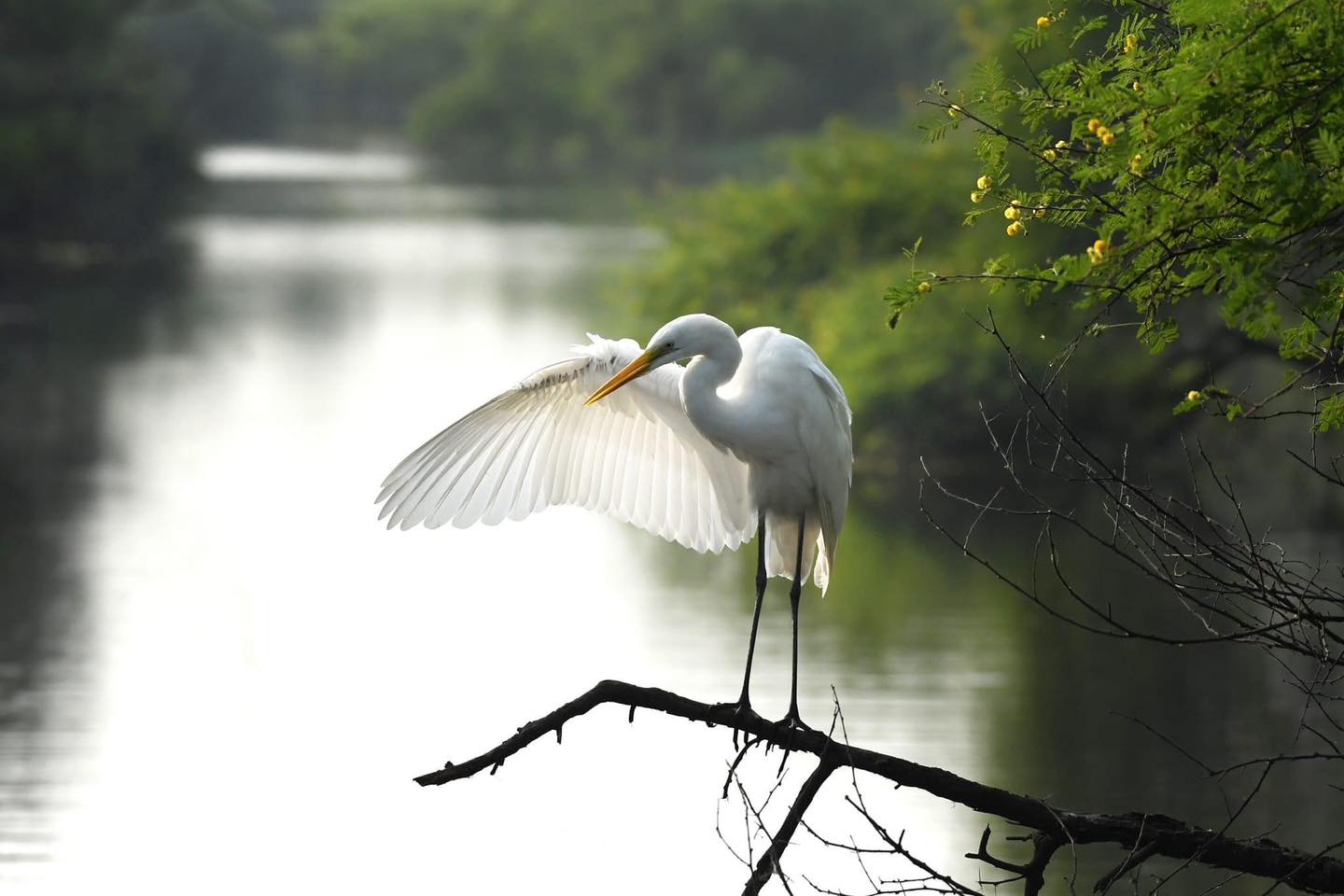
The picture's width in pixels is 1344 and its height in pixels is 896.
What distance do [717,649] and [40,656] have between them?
3.54 m

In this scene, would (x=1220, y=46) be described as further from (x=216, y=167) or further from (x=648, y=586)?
(x=216, y=167)

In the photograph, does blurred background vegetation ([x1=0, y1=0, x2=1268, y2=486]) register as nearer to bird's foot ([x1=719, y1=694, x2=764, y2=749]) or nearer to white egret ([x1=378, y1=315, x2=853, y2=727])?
white egret ([x1=378, y1=315, x2=853, y2=727])

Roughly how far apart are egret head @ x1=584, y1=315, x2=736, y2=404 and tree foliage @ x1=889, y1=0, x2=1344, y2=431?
0.88 metres

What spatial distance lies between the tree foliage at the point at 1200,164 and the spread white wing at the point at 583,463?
Answer: 4.81 feet

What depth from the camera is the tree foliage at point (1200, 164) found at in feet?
10.5

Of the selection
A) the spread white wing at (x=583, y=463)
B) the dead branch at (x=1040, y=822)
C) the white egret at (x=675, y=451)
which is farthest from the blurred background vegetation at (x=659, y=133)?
the dead branch at (x=1040, y=822)

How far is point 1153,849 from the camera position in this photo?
3682mm

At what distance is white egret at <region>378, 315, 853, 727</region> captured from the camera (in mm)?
4875

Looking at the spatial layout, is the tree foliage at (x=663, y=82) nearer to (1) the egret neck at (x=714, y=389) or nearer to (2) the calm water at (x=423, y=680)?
(2) the calm water at (x=423, y=680)

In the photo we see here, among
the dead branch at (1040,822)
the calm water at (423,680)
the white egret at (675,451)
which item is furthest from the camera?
the calm water at (423,680)

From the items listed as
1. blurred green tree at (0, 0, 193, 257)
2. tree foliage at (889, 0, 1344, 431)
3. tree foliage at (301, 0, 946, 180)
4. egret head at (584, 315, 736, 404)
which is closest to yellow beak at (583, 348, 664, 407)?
egret head at (584, 315, 736, 404)

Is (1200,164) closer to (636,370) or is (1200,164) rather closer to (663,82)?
(636,370)

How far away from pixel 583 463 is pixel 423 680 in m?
5.05

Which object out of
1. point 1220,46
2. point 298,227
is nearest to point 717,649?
point 1220,46
